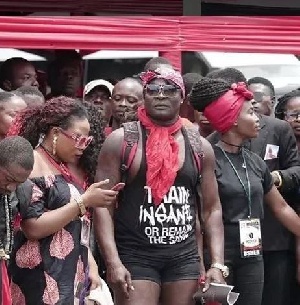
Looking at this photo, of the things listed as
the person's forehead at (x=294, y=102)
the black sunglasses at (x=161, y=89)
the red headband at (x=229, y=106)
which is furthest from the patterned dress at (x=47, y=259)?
the person's forehead at (x=294, y=102)

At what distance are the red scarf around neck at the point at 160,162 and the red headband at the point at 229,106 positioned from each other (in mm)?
604

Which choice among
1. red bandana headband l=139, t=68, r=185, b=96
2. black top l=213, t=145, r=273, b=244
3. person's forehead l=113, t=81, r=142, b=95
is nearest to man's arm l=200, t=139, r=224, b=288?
black top l=213, t=145, r=273, b=244

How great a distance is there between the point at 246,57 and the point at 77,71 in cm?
198

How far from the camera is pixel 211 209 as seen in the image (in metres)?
5.76

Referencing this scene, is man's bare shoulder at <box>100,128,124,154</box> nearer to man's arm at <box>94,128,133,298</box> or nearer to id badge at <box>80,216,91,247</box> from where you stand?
man's arm at <box>94,128,133,298</box>

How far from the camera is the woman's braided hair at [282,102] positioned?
23.6 feet

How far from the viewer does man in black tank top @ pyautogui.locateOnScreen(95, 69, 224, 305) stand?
5473mm

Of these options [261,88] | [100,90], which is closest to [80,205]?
[100,90]

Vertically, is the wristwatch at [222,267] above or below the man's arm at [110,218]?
below

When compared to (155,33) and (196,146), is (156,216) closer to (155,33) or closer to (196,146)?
(196,146)

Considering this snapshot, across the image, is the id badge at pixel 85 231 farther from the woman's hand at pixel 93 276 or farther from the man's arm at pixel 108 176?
the woman's hand at pixel 93 276

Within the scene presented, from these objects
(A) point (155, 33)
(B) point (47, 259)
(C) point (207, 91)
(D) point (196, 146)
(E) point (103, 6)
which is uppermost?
(E) point (103, 6)

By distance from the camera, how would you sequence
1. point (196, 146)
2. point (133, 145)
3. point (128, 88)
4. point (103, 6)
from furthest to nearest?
point (103, 6)
point (128, 88)
point (196, 146)
point (133, 145)

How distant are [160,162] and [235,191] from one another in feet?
2.41
